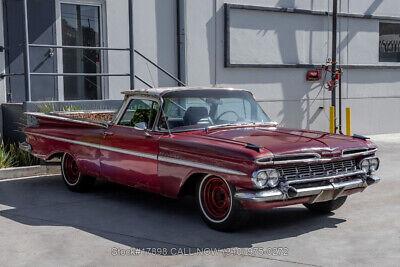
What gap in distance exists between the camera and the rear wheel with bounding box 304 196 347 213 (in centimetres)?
673

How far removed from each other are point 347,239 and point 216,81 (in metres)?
8.46

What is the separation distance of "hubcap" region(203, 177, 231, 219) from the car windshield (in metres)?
0.86

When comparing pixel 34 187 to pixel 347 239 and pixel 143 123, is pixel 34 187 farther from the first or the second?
pixel 347 239

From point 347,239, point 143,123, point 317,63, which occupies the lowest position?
point 347,239

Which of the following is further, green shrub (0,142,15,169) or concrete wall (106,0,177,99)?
concrete wall (106,0,177,99)

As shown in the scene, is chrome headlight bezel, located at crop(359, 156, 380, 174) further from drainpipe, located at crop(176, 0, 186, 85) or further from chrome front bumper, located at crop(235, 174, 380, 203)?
drainpipe, located at crop(176, 0, 186, 85)

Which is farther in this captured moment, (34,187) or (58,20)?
(58,20)

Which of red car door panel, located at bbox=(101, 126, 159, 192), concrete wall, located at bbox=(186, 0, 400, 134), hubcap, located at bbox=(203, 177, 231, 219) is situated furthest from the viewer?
concrete wall, located at bbox=(186, 0, 400, 134)

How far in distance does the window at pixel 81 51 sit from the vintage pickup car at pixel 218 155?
4513mm

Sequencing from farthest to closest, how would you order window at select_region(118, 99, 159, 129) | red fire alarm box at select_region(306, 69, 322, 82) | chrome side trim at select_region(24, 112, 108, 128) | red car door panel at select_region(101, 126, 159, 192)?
red fire alarm box at select_region(306, 69, 322, 82)
chrome side trim at select_region(24, 112, 108, 128)
window at select_region(118, 99, 159, 129)
red car door panel at select_region(101, 126, 159, 192)

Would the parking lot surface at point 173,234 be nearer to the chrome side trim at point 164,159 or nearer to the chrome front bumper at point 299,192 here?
the chrome front bumper at point 299,192

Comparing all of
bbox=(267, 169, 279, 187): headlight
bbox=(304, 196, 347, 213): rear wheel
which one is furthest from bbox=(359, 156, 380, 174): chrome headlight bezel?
bbox=(267, 169, 279, 187): headlight

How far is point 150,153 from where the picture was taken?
21.7 ft

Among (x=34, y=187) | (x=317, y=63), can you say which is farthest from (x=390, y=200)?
(x=317, y=63)
